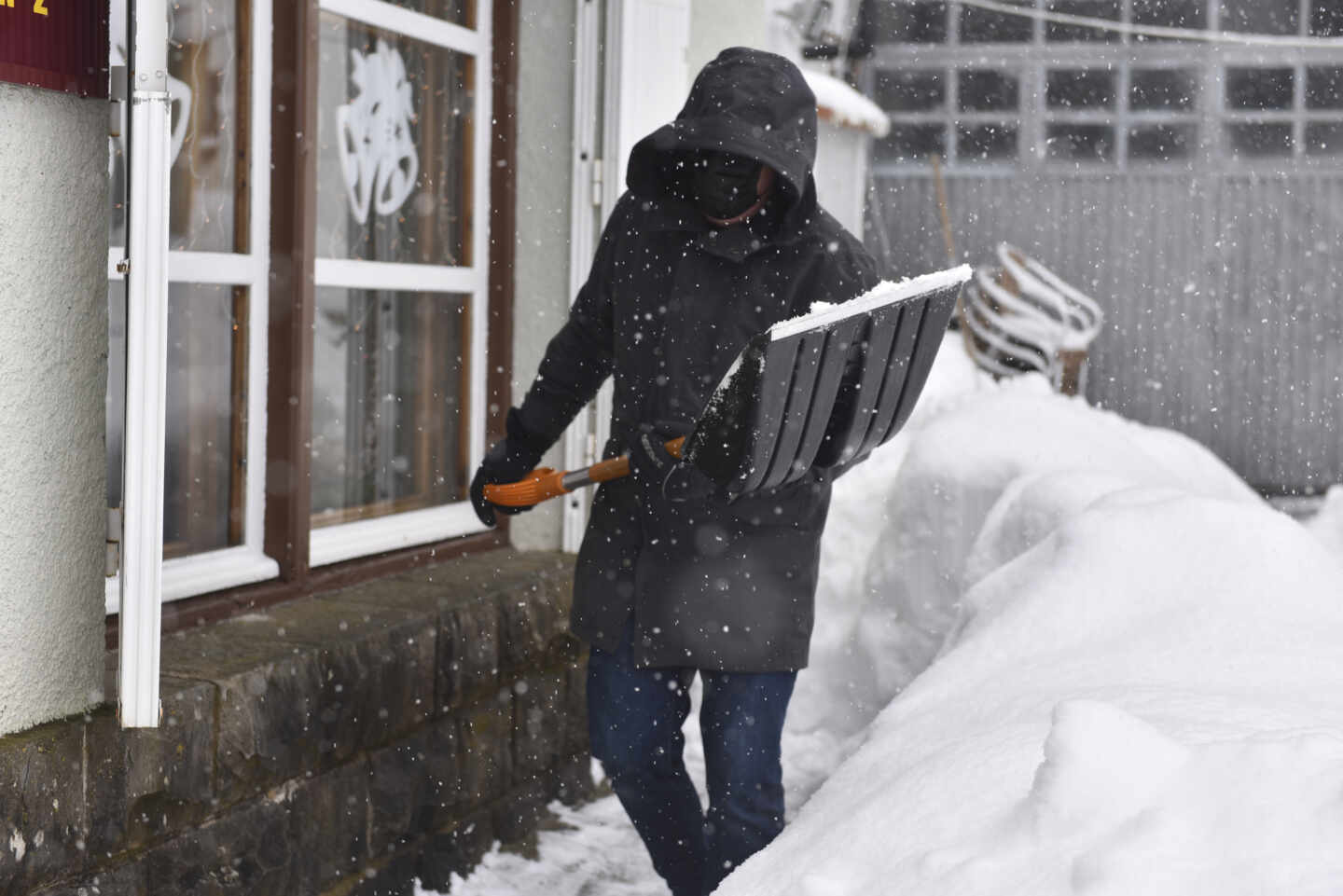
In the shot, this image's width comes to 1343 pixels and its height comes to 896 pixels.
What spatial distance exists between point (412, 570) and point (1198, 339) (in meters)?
10.1

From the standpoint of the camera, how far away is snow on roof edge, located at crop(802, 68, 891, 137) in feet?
36.9

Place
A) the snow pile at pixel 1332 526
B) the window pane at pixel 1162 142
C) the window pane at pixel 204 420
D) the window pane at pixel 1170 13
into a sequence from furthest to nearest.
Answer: the window pane at pixel 1170 13 < the window pane at pixel 1162 142 < the snow pile at pixel 1332 526 < the window pane at pixel 204 420

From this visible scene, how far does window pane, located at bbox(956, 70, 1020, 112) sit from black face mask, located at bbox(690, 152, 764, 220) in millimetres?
11048

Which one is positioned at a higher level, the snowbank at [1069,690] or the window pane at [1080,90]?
the window pane at [1080,90]

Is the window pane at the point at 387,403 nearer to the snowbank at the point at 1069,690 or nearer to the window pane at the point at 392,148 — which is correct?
the window pane at the point at 392,148

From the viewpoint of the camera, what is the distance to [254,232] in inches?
135

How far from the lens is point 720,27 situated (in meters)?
5.31

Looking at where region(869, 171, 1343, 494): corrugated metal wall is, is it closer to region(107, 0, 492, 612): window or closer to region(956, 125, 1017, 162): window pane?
region(956, 125, 1017, 162): window pane

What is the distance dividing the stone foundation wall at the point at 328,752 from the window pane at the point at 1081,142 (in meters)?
9.85

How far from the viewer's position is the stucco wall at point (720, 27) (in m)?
5.13

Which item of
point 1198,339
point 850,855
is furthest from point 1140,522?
point 1198,339

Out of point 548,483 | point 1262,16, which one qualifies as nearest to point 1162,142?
point 1262,16

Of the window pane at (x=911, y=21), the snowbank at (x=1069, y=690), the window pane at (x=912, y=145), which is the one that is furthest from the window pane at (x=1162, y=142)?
the snowbank at (x=1069, y=690)

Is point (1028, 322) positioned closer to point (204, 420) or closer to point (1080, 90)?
point (1080, 90)
